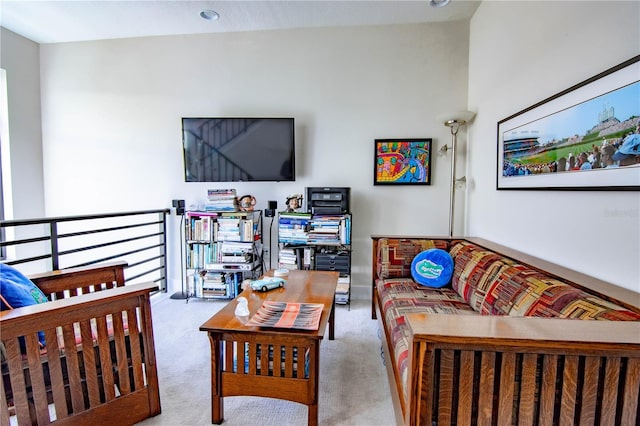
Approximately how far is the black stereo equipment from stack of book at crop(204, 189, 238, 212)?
2.58ft

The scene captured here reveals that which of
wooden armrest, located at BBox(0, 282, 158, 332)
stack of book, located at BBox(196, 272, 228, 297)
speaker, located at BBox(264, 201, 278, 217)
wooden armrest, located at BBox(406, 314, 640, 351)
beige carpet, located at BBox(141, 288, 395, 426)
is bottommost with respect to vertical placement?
beige carpet, located at BBox(141, 288, 395, 426)

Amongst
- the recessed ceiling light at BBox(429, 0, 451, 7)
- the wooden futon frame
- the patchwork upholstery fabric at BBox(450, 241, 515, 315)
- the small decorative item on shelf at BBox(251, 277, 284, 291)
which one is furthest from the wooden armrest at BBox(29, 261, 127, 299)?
the recessed ceiling light at BBox(429, 0, 451, 7)

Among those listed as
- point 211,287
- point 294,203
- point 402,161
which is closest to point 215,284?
point 211,287

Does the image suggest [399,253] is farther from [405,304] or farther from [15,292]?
[15,292]

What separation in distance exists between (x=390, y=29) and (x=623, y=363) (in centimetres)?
315

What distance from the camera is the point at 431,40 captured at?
2.96m

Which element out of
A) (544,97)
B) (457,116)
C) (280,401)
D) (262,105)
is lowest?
(280,401)

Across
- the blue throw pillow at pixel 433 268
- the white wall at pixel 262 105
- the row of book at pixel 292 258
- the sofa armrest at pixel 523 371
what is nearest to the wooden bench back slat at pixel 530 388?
the sofa armrest at pixel 523 371

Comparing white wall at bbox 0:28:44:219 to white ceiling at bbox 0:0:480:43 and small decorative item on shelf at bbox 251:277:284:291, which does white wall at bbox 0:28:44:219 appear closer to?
white ceiling at bbox 0:0:480:43

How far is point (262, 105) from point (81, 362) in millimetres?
2658

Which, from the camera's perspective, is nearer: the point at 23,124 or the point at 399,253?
the point at 399,253

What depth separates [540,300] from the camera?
128 centimetres

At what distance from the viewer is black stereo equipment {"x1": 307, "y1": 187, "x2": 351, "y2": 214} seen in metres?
2.83

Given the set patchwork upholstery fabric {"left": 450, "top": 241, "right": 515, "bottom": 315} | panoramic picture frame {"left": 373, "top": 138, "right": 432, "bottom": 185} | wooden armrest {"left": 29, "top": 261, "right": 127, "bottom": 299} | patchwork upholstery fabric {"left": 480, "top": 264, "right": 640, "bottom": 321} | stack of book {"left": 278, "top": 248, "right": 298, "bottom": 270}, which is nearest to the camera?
patchwork upholstery fabric {"left": 480, "top": 264, "right": 640, "bottom": 321}
